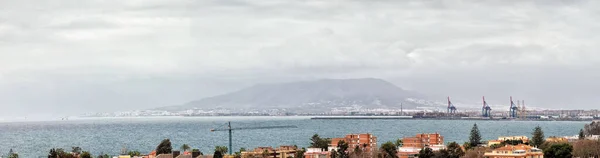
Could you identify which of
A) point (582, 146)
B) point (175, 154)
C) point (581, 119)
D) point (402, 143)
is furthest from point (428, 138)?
point (581, 119)

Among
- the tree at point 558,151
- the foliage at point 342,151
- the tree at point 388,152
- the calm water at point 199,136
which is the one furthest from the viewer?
the calm water at point 199,136

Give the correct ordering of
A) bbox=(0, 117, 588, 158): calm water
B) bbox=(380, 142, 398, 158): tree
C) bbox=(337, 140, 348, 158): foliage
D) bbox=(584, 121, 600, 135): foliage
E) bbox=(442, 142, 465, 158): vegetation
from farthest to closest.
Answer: bbox=(0, 117, 588, 158): calm water
bbox=(584, 121, 600, 135): foliage
bbox=(380, 142, 398, 158): tree
bbox=(337, 140, 348, 158): foliage
bbox=(442, 142, 465, 158): vegetation

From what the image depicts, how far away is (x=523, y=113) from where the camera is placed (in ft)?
583

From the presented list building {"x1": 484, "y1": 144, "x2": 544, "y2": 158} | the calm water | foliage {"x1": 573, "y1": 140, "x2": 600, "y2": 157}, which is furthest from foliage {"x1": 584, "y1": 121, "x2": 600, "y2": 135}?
building {"x1": 484, "y1": 144, "x2": 544, "y2": 158}

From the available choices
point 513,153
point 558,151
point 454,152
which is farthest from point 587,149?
point 454,152

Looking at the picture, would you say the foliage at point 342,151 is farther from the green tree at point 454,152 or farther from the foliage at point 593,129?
the foliage at point 593,129

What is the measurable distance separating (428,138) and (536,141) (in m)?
7.61

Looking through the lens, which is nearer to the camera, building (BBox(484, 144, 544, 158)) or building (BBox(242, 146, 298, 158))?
building (BBox(484, 144, 544, 158))

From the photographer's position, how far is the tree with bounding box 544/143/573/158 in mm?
38312

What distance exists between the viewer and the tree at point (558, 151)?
3831 cm

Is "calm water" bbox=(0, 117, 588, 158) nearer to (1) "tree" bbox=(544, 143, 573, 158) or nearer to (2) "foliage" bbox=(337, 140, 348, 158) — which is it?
(2) "foliage" bbox=(337, 140, 348, 158)

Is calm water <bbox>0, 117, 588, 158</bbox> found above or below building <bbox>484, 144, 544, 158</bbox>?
above

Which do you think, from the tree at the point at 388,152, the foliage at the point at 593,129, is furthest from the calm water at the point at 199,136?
the tree at the point at 388,152

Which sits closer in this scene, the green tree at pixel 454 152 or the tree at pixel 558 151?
the tree at pixel 558 151
